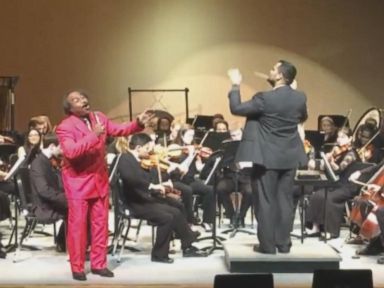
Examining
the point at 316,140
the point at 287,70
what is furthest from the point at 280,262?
the point at 316,140

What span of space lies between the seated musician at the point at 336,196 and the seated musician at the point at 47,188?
2.68 metres

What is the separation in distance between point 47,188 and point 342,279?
377 cm

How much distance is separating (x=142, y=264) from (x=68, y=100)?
5.35ft

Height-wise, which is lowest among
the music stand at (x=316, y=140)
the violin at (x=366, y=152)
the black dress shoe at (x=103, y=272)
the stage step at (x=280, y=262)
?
the black dress shoe at (x=103, y=272)

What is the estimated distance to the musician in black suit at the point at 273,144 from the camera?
6.13 meters

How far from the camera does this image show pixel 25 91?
44.1 ft

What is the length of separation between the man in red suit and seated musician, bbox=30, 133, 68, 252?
2.04ft

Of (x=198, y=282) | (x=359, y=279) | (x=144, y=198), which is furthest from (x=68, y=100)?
(x=359, y=279)

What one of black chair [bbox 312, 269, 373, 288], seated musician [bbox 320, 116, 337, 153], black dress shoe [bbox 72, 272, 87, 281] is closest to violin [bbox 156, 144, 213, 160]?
seated musician [bbox 320, 116, 337, 153]

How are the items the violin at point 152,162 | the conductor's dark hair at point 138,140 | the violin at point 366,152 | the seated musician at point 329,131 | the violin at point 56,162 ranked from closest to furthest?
1. the violin at point 56,162
2. the conductor's dark hair at point 138,140
3. the violin at point 152,162
4. the violin at point 366,152
5. the seated musician at point 329,131

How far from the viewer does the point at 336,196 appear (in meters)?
8.01

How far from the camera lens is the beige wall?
13.4m

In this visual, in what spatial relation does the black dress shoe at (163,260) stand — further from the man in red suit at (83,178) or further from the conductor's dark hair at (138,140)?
the conductor's dark hair at (138,140)

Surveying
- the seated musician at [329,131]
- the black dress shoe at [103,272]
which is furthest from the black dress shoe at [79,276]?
the seated musician at [329,131]
